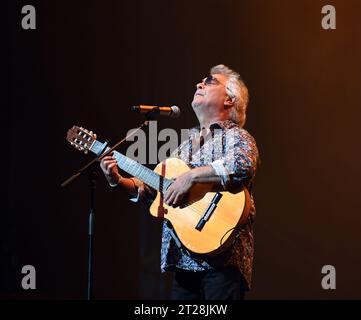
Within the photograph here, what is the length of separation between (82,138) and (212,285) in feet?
4.23

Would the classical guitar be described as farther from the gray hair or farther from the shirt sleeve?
the gray hair

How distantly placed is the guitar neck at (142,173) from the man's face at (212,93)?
0.49 meters

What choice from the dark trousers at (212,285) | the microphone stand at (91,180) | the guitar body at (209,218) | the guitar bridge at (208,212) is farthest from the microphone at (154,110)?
the dark trousers at (212,285)

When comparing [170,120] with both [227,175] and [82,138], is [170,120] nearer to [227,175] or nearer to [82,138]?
[82,138]

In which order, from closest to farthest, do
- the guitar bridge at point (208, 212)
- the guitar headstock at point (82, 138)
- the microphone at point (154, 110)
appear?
the guitar bridge at point (208, 212), the microphone at point (154, 110), the guitar headstock at point (82, 138)

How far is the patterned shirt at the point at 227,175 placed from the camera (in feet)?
10.1

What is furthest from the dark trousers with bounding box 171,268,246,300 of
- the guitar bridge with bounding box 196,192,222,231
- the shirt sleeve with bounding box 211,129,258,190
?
the shirt sleeve with bounding box 211,129,258,190

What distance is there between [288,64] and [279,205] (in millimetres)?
1205

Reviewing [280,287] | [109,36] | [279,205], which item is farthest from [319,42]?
[280,287]

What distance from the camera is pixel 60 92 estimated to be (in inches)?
196

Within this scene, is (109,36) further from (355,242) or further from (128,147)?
(355,242)

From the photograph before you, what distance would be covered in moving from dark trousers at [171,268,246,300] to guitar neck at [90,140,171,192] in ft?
1.68

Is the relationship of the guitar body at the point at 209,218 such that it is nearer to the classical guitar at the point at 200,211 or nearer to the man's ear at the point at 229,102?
the classical guitar at the point at 200,211

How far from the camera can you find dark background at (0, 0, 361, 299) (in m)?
4.93
